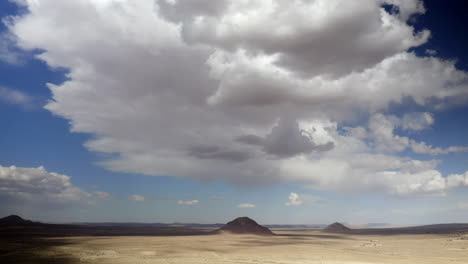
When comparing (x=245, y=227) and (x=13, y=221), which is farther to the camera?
(x=13, y=221)

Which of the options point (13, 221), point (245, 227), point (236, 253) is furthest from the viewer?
point (13, 221)

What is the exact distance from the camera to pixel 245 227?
430 ft

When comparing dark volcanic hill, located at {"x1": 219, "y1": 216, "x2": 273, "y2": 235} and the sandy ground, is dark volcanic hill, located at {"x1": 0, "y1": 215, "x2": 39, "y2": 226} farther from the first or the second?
the sandy ground

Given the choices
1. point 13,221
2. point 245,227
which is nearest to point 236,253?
point 245,227

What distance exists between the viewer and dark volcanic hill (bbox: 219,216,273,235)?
421ft

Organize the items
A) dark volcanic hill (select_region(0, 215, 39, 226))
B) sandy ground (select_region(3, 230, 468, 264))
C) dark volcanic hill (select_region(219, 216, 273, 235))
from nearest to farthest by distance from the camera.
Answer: sandy ground (select_region(3, 230, 468, 264)) → dark volcanic hill (select_region(219, 216, 273, 235)) → dark volcanic hill (select_region(0, 215, 39, 226))

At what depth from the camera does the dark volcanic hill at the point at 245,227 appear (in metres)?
128

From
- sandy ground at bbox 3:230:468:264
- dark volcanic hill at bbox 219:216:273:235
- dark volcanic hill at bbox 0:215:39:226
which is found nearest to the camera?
sandy ground at bbox 3:230:468:264

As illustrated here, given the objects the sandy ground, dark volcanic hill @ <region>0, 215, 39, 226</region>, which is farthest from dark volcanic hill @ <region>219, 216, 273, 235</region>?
dark volcanic hill @ <region>0, 215, 39, 226</region>

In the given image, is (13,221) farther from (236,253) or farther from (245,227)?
(236,253)

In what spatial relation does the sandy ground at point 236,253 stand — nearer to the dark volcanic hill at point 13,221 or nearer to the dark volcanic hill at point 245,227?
the dark volcanic hill at point 245,227

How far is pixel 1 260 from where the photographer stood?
3997 cm

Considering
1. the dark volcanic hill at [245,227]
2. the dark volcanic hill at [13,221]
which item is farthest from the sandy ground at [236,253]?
the dark volcanic hill at [13,221]

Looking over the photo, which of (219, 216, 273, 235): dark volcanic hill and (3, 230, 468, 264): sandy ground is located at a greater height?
(3, 230, 468, 264): sandy ground
